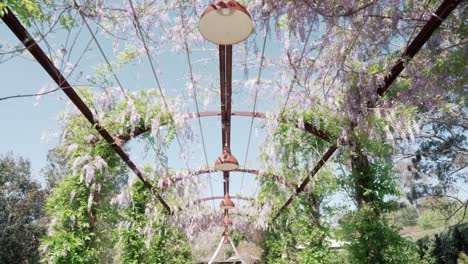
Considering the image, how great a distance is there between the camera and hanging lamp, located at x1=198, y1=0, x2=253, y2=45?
1.97m

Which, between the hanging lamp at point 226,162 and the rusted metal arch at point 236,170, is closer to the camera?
the hanging lamp at point 226,162

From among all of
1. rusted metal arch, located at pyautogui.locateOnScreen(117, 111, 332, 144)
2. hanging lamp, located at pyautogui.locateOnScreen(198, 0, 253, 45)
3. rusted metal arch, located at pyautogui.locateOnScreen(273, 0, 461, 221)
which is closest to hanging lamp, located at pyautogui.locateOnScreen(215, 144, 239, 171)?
rusted metal arch, located at pyautogui.locateOnScreen(117, 111, 332, 144)

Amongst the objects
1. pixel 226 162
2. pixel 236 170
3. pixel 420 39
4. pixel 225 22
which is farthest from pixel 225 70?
pixel 236 170

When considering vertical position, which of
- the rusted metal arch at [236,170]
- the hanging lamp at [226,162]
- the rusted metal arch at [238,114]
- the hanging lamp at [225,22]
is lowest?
the hanging lamp at [225,22]

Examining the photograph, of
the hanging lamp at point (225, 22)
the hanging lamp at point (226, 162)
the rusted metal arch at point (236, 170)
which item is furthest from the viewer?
the rusted metal arch at point (236, 170)

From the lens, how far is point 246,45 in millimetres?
3191

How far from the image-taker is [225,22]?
2045 mm

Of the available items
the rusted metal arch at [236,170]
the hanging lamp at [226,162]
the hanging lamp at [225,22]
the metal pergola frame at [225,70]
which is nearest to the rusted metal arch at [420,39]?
the metal pergola frame at [225,70]

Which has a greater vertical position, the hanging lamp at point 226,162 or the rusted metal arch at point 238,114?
the rusted metal arch at point 238,114

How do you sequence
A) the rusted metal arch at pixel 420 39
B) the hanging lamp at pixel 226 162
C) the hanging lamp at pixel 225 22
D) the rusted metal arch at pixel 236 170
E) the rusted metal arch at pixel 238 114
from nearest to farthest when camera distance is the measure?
1. the hanging lamp at pixel 225 22
2. the rusted metal arch at pixel 420 39
3. the hanging lamp at pixel 226 162
4. the rusted metal arch at pixel 238 114
5. the rusted metal arch at pixel 236 170

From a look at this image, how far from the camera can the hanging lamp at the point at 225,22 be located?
197 cm

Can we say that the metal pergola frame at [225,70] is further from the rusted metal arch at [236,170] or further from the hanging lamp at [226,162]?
the rusted metal arch at [236,170]

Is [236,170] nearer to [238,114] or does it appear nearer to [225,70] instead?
[238,114]

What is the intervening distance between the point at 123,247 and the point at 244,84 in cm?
457
